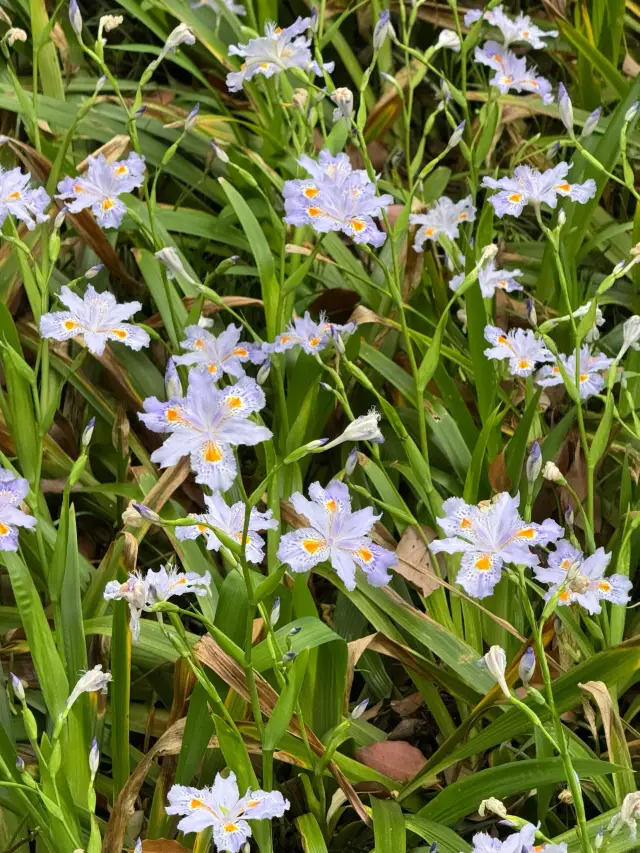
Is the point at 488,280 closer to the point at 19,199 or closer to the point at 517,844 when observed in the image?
the point at 19,199

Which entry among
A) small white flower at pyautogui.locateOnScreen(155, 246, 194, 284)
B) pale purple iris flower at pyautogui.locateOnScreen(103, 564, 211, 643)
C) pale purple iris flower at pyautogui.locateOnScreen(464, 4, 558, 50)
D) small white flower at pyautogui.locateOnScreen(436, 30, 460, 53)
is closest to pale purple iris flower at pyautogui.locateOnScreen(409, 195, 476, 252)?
small white flower at pyautogui.locateOnScreen(436, 30, 460, 53)

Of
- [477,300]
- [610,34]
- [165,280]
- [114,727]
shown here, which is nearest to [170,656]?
[114,727]

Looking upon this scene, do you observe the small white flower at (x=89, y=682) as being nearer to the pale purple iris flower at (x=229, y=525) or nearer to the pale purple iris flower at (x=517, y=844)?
the pale purple iris flower at (x=229, y=525)

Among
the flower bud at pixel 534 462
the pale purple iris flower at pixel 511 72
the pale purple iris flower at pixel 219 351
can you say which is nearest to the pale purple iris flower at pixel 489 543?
the flower bud at pixel 534 462

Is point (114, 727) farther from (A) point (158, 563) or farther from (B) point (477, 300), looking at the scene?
(B) point (477, 300)

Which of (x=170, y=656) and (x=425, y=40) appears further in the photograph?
(x=425, y=40)

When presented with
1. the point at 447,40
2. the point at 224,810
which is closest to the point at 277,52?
the point at 447,40
